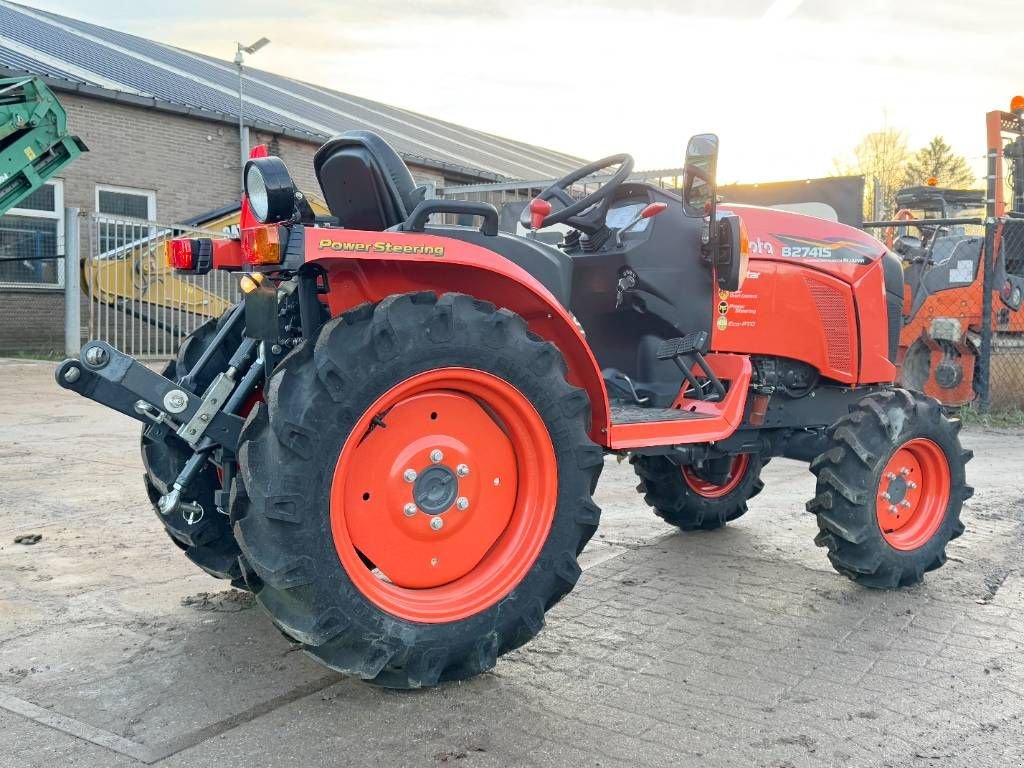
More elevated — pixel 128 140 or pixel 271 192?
pixel 128 140

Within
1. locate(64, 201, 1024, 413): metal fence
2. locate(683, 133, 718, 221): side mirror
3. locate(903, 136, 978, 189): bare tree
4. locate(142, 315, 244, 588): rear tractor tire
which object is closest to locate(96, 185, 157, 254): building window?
locate(64, 201, 1024, 413): metal fence

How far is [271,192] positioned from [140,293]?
10.7 meters

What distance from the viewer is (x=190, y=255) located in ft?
11.0

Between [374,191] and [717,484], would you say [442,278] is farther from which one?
[717,484]

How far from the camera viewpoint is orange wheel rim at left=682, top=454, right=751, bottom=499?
505 cm

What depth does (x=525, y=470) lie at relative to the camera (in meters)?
3.11

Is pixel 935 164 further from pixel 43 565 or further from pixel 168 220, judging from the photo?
pixel 43 565

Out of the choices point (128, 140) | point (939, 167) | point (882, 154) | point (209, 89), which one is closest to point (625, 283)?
point (128, 140)

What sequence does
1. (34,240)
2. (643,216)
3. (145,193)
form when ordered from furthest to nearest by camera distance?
1. (145,193)
2. (34,240)
3. (643,216)

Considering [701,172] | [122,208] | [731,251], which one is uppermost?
[122,208]

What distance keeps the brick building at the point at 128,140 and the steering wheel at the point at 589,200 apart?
34.1 ft

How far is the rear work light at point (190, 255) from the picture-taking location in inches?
132

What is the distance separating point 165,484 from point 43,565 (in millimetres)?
1030

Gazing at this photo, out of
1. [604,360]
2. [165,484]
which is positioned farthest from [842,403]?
[165,484]
